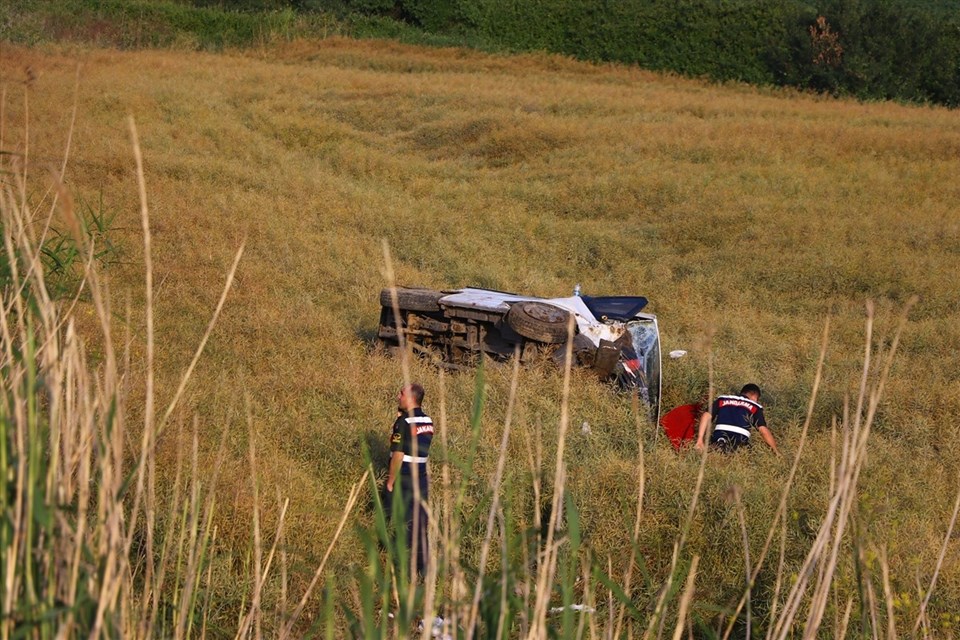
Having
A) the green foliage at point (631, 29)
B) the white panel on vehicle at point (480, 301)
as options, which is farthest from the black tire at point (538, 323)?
the green foliage at point (631, 29)

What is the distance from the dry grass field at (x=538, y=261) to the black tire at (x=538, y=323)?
0.32 m

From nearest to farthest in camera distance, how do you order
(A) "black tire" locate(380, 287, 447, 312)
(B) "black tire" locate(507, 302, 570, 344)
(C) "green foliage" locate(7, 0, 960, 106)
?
(B) "black tire" locate(507, 302, 570, 344) → (A) "black tire" locate(380, 287, 447, 312) → (C) "green foliage" locate(7, 0, 960, 106)

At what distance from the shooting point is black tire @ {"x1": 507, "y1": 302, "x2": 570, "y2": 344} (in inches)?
319

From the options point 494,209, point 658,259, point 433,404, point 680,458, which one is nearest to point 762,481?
point 680,458

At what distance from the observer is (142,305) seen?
378 inches

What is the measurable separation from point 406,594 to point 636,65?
35.8 meters

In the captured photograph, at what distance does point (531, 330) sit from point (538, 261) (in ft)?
17.8

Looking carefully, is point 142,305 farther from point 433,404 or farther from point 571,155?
point 571,155

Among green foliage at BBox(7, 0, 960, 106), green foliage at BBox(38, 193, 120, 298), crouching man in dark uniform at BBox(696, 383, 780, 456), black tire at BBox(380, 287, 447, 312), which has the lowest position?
crouching man in dark uniform at BBox(696, 383, 780, 456)

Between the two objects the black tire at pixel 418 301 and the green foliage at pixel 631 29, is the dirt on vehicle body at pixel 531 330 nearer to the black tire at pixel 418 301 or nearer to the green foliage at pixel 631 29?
the black tire at pixel 418 301

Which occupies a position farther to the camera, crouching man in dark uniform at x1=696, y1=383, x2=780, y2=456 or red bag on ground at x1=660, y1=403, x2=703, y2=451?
red bag on ground at x1=660, y1=403, x2=703, y2=451

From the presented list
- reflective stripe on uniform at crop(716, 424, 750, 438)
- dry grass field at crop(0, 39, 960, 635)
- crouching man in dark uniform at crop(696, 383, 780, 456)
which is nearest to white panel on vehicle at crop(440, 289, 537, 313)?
dry grass field at crop(0, 39, 960, 635)

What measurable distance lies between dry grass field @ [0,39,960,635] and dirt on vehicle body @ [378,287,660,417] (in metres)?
0.30

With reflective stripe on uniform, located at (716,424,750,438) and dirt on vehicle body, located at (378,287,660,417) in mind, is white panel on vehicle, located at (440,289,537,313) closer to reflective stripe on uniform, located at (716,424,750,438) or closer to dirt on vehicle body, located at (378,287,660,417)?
dirt on vehicle body, located at (378,287,660,417)
